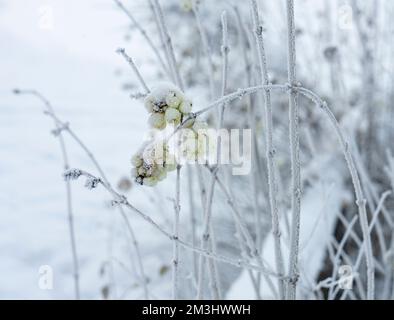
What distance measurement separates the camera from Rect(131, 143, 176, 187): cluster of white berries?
66 centimetres

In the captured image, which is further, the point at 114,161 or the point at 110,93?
the point at 110,93

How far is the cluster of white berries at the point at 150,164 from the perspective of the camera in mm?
659

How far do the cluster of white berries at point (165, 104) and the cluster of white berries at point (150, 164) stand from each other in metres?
0.04

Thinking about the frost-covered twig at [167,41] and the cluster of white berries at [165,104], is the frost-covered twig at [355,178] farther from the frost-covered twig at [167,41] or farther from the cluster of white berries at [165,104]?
the frost-covered twig at [167,41]

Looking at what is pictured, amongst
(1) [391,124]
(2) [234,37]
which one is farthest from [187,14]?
(1) [391,124]

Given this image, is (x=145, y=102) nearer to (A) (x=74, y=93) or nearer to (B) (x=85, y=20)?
(B) (x=85, y=20)

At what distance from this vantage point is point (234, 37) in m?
3.62

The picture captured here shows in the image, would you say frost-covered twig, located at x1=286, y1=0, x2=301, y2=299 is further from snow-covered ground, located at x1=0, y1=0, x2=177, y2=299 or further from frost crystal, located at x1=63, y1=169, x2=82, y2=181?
snow-covered ground, located at x1=0, y1=0, x2=177, y2=299

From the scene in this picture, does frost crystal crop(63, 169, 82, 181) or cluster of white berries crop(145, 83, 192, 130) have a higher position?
cluster of white berries crop(145, 83, 192, 130)

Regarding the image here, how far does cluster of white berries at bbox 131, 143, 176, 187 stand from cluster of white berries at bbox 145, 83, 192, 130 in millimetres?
38

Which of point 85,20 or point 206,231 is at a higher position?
point 85,20

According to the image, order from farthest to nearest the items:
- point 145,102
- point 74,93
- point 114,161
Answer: point 74,93 → point 114,161 → point 145,102

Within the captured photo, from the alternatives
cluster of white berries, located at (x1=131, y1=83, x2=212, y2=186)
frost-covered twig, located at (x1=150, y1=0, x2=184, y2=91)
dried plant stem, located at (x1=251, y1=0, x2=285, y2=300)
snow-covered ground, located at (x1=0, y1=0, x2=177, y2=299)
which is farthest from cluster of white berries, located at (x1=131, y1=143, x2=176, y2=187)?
snow-covered ground, located at (x1=0, y1=0, x2=177, y2=299)

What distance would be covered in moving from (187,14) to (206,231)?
2.95m
